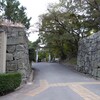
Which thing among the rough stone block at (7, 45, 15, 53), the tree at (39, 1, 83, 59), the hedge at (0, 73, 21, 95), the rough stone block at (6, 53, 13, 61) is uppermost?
the tree at (39, 1, 83, 59)

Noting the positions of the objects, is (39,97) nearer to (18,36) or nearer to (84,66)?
(18,36)

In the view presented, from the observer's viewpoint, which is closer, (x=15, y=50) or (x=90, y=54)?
(x=15, y=50)

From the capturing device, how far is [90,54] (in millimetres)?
17047

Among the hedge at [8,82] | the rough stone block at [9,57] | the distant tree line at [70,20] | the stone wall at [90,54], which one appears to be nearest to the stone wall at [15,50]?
the rough stone block at [9,57]

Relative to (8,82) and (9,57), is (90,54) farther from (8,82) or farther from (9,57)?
(8,82)

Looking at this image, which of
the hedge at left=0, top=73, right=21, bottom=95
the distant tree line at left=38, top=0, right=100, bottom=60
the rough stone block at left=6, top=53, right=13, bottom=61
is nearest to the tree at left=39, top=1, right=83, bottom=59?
the distant tree line at left=38, top=0, right=100, bottom=60

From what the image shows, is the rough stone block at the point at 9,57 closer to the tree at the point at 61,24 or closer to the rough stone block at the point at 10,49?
the rough stone block at the point at 10,49

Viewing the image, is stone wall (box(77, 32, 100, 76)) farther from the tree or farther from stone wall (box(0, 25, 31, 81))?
stone wall (box(0, 25, 31, 81))

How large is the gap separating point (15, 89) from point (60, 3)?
39.6ft

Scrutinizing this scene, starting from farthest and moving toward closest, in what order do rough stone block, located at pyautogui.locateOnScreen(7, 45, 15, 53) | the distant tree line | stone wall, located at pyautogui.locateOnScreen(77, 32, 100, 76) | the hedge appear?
1. the distant tree line
2. stone wall, located at pyautogui.locateOnScreen(77, 32, 100, 76)
3. rough stone block, located at pyautogui.locateOnScreen(7, 45, 15, 53)
4. the hedge

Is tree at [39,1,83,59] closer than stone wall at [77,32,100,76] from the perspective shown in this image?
No

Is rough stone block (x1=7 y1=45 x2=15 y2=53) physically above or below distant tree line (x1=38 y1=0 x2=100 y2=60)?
below

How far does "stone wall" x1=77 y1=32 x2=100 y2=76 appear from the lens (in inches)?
615

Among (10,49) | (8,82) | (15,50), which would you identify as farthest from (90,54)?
(8,82)
